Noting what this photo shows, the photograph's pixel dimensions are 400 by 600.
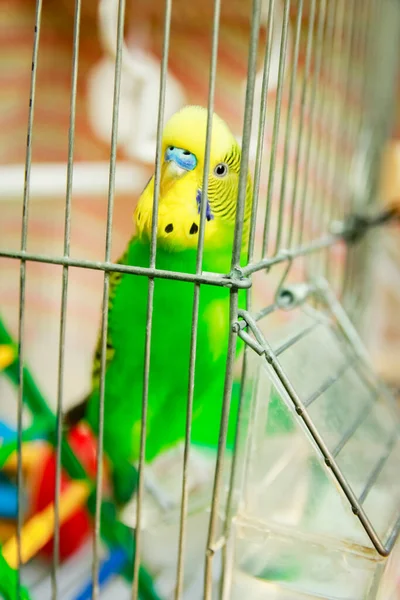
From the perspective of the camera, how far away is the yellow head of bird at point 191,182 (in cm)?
54

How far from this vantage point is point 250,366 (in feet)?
1.79

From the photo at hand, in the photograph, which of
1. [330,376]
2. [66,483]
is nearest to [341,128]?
[330,376]

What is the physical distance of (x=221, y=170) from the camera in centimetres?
54

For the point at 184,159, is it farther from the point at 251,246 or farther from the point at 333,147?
the point at 333,147

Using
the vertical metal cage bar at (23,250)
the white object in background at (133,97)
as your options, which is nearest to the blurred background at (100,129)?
the white object in background at (133,97)

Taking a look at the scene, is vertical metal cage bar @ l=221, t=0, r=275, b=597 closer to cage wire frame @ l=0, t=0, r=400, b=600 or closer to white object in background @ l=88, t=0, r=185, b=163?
cage wire frame @ l=0, t=0, r=400, b=600

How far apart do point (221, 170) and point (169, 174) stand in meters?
0.05

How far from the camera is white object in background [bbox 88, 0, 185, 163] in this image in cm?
86

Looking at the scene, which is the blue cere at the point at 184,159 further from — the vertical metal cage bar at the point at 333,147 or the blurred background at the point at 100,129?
the vertical metal cage bar at the point at 333,147

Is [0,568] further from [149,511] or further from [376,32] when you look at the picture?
[376,32]

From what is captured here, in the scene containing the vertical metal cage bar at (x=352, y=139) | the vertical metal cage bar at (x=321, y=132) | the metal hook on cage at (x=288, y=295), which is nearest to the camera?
the metal hook on cage at (x=288, y=295)

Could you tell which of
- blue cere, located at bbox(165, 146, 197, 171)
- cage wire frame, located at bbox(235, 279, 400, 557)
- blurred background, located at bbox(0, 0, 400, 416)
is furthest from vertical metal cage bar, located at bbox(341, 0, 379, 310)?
blue cere, located at bbox(165, 146, 197, 171)

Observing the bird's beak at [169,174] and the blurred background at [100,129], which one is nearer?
the bird's beak at [169,174]

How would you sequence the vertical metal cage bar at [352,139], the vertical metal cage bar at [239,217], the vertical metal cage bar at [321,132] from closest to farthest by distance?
the vertical metal cage bar at [239,217], the vertical metal cage bar at [321,132], the vertical metal cage bar at [352,139]
